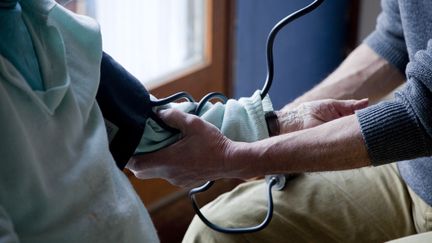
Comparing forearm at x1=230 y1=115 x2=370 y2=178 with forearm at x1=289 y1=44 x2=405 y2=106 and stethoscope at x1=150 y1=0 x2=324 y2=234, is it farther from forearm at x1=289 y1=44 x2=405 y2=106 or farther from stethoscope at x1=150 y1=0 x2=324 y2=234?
forearm at x1=289 y1=44 x2=405 y2=106

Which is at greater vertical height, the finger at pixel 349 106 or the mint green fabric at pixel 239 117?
the mint green fabric at pixel 239 117

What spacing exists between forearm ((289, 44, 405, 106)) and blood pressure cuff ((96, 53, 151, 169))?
0.47m

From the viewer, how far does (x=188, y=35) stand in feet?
6.45

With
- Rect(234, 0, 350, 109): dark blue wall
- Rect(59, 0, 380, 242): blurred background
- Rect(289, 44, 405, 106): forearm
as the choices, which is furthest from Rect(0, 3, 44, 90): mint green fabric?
Rect(234, 0, 350, 109): dark blue wall

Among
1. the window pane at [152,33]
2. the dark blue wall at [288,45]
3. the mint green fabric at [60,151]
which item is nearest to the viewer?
the mint green fabric at [60,151]

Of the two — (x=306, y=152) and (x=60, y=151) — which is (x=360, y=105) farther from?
(x=60, y=151)

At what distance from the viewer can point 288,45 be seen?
2232 millimetres

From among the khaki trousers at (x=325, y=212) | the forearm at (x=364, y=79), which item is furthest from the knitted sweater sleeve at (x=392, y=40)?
the khaki trousers at (x=325, y=212)

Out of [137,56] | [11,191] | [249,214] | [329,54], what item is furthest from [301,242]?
[329,54]

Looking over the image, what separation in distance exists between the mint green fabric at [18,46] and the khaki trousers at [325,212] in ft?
1.55

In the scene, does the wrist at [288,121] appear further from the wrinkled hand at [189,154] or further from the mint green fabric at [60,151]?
the mint green fabric at [60,151]

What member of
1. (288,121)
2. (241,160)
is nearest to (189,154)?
(241,160)

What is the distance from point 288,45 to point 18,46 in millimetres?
1557

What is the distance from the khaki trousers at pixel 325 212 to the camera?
1140mm
